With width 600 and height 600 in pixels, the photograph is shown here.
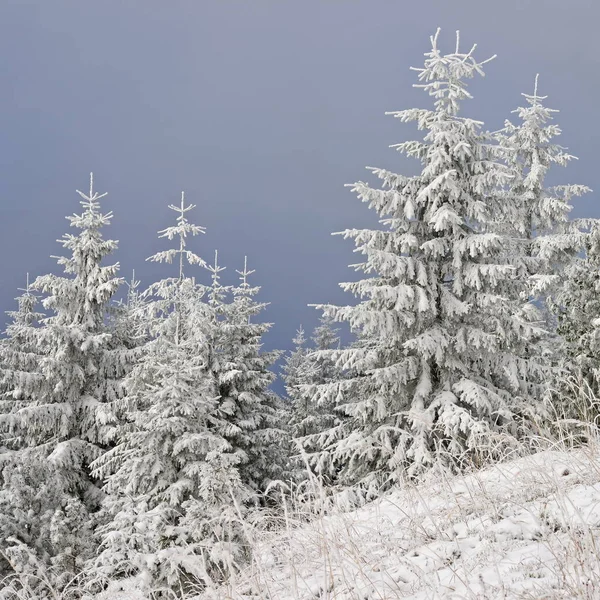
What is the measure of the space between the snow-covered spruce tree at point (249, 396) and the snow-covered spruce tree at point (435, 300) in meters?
4.67

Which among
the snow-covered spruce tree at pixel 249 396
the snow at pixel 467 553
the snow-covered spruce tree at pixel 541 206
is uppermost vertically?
the snow-covered spruce tree at pixel 541 206

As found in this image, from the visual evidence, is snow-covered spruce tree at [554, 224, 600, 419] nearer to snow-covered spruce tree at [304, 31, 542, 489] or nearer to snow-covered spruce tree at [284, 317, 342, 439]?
snow-covered spruce tree at [304, 31, 542, 489]

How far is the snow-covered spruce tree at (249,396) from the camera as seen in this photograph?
61.4 ft

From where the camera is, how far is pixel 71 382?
1822 centimetres

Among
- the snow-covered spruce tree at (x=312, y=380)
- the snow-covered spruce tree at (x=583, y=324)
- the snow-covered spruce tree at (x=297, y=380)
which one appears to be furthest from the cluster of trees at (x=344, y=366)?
the snow-covered spruce tree at (x=297, y=380)

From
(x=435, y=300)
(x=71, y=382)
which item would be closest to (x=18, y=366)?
(x=71, y=382)

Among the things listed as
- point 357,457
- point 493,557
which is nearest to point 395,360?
point 357,457

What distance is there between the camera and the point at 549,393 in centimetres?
1330

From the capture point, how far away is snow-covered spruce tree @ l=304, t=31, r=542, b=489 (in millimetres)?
13289

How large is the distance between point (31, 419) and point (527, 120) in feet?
67.7

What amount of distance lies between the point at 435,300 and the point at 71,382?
488 inches

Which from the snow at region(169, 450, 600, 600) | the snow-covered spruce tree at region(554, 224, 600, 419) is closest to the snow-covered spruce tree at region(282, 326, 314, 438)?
the snow-covered spruce tree at region(554, 224, 600, 419)

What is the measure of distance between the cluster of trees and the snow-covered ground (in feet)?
16.9

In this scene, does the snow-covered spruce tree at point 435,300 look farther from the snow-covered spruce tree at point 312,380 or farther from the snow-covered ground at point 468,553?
the snow-covered spruce tree at point 312,380
